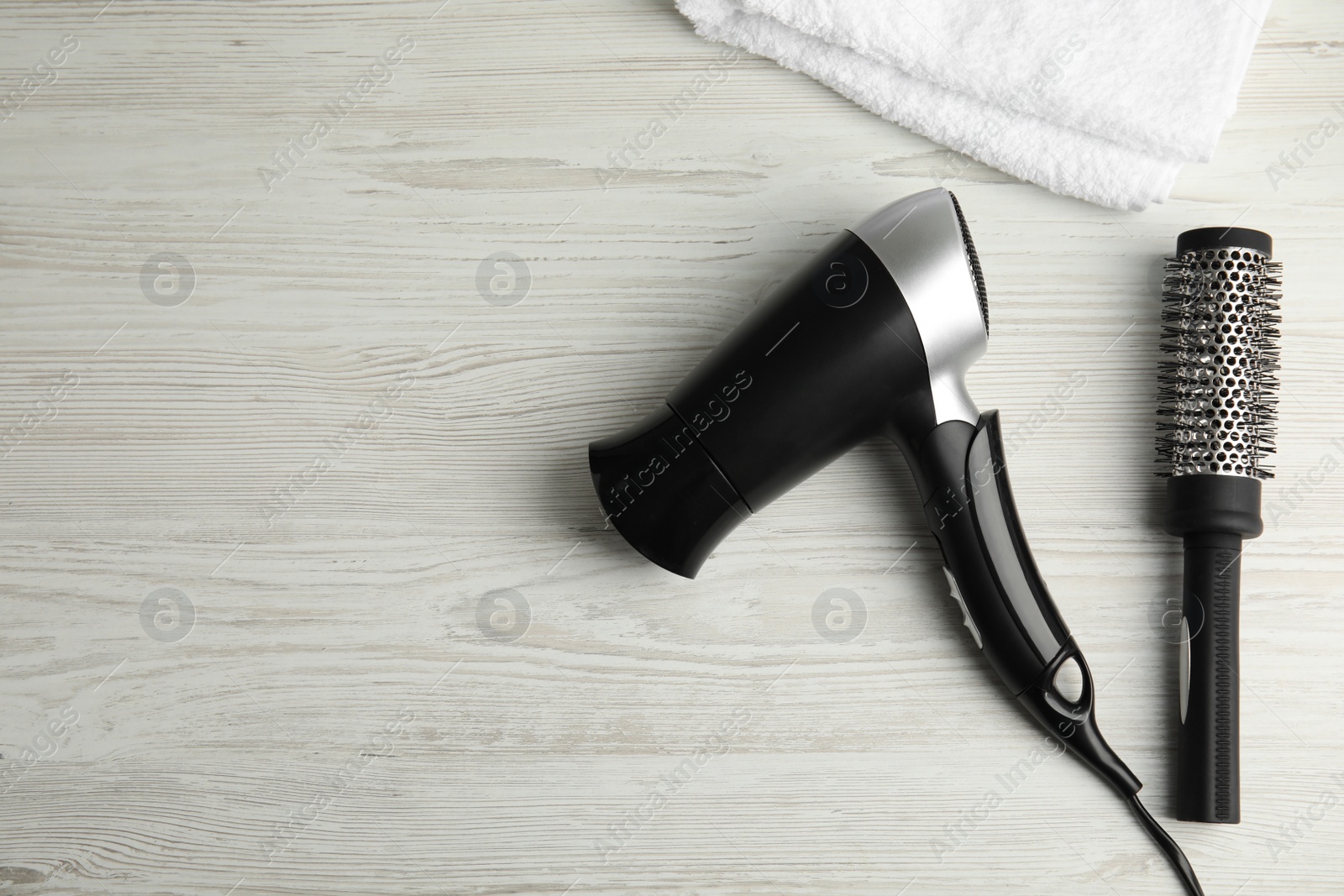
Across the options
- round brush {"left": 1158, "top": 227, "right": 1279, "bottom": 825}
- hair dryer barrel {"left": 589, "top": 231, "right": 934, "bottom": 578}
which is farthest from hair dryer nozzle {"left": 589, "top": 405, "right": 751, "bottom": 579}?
round brush {"left": 1158, "top": 227, "right": 1279, "bottom": 825}

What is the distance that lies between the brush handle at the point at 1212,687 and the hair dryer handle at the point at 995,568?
0.29ft

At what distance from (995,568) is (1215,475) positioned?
7.4 inches

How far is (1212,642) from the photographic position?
25.3 inches

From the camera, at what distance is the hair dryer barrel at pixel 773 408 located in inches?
23.1

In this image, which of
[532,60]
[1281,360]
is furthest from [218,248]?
[1281,360]

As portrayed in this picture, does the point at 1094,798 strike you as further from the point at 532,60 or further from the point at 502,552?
the point at 532,60

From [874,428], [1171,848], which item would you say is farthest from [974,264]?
[1171,848]

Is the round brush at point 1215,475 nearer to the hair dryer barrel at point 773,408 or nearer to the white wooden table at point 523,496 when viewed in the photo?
the white wooden table at point 523,496

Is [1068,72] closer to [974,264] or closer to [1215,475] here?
[974,264]

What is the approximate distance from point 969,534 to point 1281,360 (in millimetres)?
339

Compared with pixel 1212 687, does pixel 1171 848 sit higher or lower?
lower

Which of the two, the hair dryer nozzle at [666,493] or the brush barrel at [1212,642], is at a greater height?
the hair dryer nozzle at [666,493]

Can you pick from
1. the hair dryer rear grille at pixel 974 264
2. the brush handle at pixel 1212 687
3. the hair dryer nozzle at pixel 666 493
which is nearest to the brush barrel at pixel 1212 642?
the brush handle at pixel 1212 687

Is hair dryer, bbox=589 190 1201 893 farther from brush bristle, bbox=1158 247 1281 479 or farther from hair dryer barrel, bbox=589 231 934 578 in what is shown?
A: brush bristle, bbox=1158 247 1281 479
